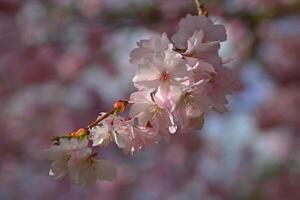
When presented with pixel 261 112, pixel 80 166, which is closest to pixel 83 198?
pixel 261 112

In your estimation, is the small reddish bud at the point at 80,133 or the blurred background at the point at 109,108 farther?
the blurred background at the point at 109,108

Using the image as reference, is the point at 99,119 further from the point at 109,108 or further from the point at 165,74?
the point at 109,108

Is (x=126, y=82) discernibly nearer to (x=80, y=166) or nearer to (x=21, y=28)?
(x=21, y=28)

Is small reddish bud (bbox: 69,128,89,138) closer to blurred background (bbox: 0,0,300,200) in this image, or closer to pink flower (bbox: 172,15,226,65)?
pink flower (bbox: 172,15,226,65)

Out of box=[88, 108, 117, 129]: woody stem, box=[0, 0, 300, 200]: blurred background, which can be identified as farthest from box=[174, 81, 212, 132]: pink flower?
box=[0, 0, 300, 200]: blurred background

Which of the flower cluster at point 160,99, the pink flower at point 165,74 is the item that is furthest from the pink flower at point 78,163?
the pink flower at point 165,74

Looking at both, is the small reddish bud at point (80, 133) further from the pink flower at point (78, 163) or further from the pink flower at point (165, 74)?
the pink flower at point (165, 74)
